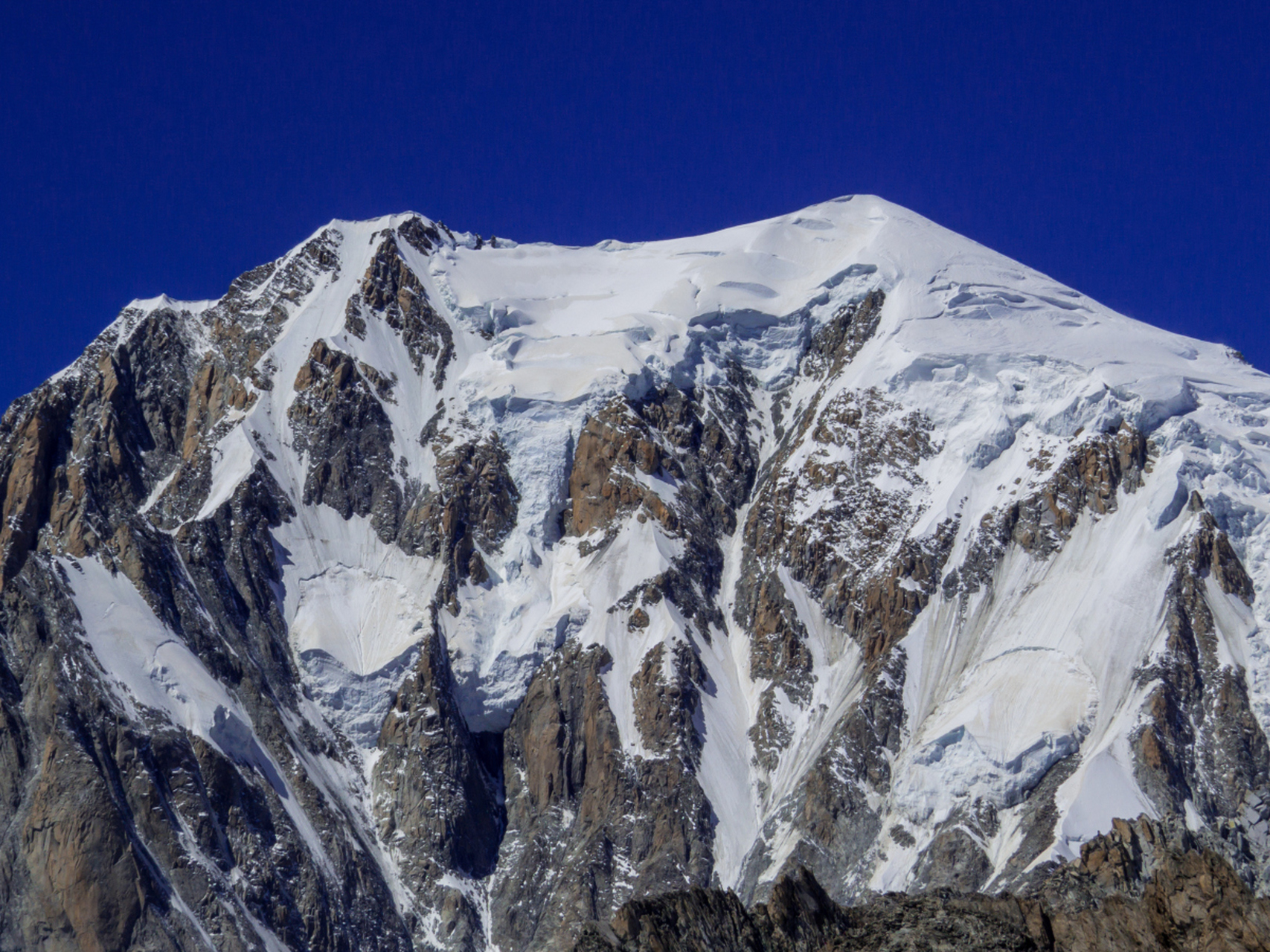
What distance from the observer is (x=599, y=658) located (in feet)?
592

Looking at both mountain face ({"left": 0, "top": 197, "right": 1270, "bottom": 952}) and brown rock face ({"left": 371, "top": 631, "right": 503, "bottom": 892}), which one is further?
brown rock face ({"left": 371, "top": 631, "right": 503, "bottom": 892})

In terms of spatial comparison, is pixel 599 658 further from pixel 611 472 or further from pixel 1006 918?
pixel 1006 918

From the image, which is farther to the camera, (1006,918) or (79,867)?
(79,867)

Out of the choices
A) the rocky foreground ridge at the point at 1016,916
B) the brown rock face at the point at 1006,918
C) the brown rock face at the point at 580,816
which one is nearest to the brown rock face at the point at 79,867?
the brown rock face at the point at 580,816

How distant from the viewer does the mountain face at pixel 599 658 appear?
158 m

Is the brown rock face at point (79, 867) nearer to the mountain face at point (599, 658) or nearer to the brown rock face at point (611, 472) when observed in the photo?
the mountain face at point (599, 658)

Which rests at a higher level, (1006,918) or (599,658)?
(599,658)

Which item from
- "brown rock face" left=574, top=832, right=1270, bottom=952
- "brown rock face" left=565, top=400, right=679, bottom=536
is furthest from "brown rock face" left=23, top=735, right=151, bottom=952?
"brown rock face" left=574, top=832, right=1270, bottom=952

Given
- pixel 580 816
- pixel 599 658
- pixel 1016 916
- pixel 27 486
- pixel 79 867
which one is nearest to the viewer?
pixel 1016 916

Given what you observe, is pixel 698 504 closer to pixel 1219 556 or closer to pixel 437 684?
pixel 437 684

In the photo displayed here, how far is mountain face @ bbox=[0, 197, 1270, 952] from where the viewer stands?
158 meters

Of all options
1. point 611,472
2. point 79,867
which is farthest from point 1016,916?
point 611,472

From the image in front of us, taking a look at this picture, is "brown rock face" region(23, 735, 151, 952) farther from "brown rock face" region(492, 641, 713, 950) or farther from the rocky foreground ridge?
the rocky foreground ridge

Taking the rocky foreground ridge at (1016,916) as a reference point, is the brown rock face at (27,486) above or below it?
above
